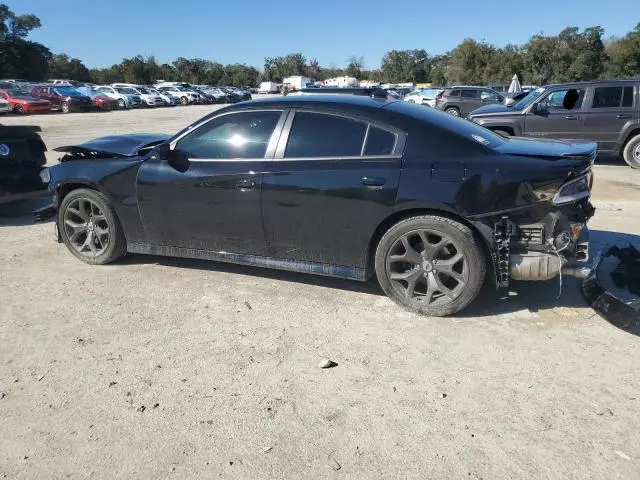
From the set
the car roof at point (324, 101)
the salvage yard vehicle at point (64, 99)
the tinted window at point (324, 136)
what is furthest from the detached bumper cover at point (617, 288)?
the salvage yard vehicle at point (64, 99)

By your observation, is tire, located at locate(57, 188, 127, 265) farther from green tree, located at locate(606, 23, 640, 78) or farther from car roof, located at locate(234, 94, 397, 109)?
green tree, located at locate(606, 23, 640, 78)

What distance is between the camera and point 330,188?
402 cm

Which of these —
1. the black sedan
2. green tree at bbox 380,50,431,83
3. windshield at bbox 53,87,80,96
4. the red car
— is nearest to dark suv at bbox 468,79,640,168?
the black sedan

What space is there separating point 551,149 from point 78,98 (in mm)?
36471

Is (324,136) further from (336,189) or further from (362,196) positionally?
(362,196)

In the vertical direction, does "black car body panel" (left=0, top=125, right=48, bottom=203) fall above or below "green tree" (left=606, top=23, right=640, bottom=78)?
below

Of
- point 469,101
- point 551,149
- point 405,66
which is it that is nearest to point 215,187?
point 551,149

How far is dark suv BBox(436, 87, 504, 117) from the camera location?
22500mm

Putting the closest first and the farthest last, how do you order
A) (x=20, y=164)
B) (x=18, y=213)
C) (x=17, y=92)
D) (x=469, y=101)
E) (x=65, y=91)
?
(x=20, y=164) < (x=18, y=213) < (x=469, y=101) < (x=17, y=92) < (x=65, y=91)

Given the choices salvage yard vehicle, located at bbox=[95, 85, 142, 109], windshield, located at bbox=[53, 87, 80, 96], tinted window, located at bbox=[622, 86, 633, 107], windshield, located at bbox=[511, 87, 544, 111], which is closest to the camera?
tinted window, located at bbox=[622, 86, 633, 107]

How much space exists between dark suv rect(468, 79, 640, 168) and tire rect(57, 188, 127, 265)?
8660 millimetres

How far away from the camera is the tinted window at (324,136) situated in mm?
4051

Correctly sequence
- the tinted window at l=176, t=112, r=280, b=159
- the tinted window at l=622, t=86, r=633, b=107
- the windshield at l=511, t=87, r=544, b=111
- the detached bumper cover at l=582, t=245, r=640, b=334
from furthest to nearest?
the windshield at l=511, t=87, r=544, b=111 < the tinted window at l=622, t=86, r=633, b=107 < the tinted window at l=176, t=112, r=280, b=159 < the detached bumper cover at l=582, t=245, r=640, b=334

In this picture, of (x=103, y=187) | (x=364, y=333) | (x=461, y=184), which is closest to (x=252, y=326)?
(x=364, y=333)
